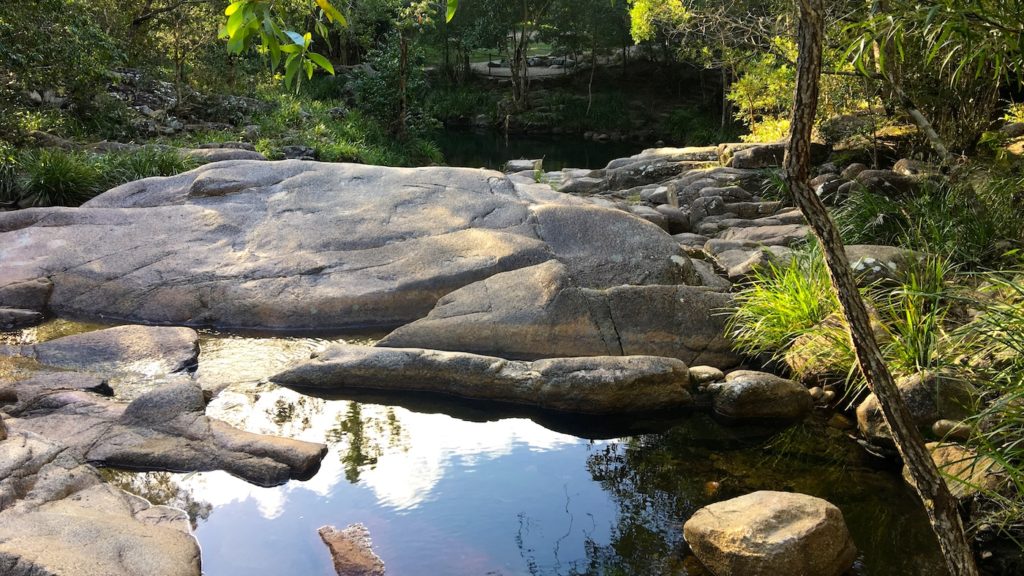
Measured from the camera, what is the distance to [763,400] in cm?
613

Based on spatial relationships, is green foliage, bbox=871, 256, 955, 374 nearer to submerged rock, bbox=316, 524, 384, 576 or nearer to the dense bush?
submerged rock, bbox=316, 524, 384, 576

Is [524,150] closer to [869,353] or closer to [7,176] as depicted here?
[7,176]

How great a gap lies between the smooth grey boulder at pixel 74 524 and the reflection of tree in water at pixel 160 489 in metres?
0.11

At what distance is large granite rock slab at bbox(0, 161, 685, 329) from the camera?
8.03 m

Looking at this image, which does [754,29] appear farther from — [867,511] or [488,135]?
[488,135]

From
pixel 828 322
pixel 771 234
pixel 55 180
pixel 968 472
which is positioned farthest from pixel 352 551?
pixel 55 180

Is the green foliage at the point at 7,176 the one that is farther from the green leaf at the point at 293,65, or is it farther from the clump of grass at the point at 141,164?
the green leaf at the point at 293,65

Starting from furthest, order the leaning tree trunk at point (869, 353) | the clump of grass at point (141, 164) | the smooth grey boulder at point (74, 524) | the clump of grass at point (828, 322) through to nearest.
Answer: the clump of grass at point (141, 164) → the clump of grass at point (828, 322) → the smooth grey boulder at point (74, 524) → the leaning tree trunk at point (869, 353)

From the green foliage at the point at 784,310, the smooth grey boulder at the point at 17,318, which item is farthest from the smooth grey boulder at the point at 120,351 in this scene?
the green foliage at the point at 784,310

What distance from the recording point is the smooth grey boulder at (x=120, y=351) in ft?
21.7

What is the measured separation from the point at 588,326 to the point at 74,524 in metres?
4.28

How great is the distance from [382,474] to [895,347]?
3.64 metres

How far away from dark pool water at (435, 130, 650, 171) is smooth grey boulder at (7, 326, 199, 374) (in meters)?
16.7

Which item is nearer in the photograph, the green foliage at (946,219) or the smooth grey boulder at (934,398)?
the smooth grey boulder at (934,398)
